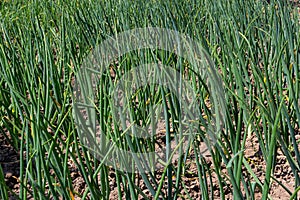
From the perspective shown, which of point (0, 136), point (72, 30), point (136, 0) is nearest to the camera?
point (0, 136)

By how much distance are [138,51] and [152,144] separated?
0.64m

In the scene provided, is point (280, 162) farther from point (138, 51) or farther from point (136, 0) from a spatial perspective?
point (136, 0)

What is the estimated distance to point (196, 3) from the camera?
3.05m

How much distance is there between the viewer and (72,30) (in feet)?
8.08

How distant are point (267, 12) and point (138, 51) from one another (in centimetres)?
84

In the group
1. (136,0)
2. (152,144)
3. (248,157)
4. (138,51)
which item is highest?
(136,0)

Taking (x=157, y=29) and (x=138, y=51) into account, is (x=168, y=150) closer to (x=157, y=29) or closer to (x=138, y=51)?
(x=138, y=51)

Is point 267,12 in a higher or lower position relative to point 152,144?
higher

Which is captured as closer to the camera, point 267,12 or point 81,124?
point 81,124

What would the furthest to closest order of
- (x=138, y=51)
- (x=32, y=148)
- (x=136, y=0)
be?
(x=136, y=0), (x=138, y=51), (x=32, y=148)

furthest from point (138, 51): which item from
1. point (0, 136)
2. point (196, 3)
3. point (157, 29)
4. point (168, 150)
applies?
point (196, 3)

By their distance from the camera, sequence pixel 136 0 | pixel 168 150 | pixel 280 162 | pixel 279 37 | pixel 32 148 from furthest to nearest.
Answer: pixel 136 0
pixel 279 37
pixel 280 162
pixel 32 148
pixel 168 150

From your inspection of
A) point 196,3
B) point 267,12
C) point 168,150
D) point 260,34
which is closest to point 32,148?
point 168,150

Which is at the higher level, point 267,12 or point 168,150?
point 267,12
